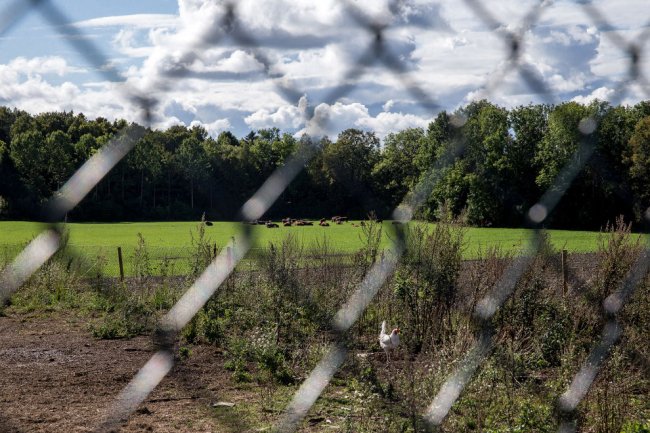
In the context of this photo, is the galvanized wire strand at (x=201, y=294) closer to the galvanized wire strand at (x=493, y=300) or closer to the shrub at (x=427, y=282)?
the galvanized wire strand at (x=493, y=300)

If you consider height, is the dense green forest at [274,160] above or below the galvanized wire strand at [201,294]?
above

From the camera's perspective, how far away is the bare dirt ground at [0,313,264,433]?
16.2 feet

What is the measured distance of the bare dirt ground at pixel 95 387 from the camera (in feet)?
16.2

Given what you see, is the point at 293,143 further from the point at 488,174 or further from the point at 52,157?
the point at 488,174

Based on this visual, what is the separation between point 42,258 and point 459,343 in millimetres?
3498

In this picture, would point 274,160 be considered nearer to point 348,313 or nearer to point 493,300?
point 493,300

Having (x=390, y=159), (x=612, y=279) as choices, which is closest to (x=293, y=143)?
(x=390, y=159)

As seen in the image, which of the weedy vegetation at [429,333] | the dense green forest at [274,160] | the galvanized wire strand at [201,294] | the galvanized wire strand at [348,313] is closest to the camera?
the galvanized wire strand at [201,294]

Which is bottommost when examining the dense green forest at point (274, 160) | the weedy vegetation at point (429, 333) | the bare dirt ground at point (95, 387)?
the bare dirt ground at point (95, 387)

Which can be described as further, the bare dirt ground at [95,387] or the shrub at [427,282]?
the shrub at [427,282]

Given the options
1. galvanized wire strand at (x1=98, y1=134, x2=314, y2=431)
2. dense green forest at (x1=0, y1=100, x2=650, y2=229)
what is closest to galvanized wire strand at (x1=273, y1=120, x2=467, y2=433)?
dense green forest at (x1=0, y1=100, x2=650, y2=229)

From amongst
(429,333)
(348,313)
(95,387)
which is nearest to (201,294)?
(95,387)

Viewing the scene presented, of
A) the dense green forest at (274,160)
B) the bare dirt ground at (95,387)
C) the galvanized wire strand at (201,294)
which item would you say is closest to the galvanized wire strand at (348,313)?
the dense green forest at (274,160)

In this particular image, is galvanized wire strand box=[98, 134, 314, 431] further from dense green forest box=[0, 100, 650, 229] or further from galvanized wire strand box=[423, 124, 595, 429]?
galvanized wire strand box=[423, 124, 595, 429]
